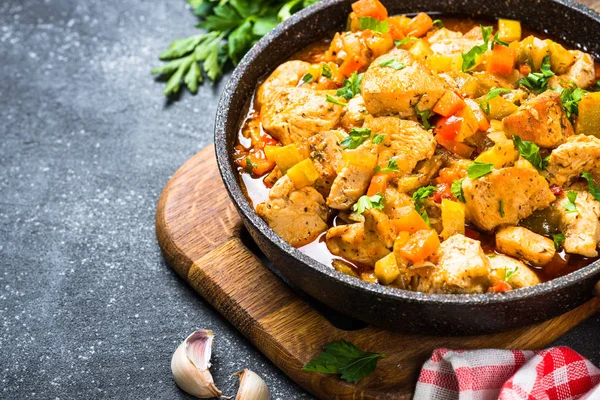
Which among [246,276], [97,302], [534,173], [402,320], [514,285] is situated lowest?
[97,302]

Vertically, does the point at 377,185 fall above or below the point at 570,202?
below

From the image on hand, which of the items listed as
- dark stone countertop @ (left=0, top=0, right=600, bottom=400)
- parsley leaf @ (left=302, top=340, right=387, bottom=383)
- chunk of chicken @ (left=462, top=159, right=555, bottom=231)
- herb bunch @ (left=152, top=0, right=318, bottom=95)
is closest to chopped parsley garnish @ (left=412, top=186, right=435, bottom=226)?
chunk of chicken @ (left=462, top=159, right=555, bottom=231)

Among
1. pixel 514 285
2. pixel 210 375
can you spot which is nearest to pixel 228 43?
pixel 210 375

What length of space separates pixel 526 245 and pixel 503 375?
666mm

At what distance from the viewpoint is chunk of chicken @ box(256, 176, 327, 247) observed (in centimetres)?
412

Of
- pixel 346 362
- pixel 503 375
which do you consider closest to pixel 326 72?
pixel 346 362

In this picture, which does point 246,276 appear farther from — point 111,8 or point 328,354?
point 111,8

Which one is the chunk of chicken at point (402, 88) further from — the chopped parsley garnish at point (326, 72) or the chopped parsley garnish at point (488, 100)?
the chopped parsley garnish at point (326, 72)

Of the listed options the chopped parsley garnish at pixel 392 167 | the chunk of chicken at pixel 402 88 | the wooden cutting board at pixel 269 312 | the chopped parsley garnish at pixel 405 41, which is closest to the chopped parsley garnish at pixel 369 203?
the chopped parsley garnish at pixel 392 167

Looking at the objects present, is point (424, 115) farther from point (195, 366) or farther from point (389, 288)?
point (195, 366)

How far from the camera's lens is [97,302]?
479 cm

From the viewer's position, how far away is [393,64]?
4.32m

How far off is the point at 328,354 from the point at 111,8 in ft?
12.0

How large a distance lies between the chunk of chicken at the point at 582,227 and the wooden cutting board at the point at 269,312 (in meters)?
0.53
